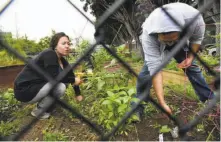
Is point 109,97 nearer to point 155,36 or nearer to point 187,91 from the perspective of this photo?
point 155,36

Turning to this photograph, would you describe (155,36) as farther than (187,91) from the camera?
No

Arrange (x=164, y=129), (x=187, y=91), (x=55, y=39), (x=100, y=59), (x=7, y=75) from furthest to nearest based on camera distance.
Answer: (x=7, y=75) → (x=100, y=59) → (x=187, y=91) → (x=55, y=39) → (x=164, y=129)

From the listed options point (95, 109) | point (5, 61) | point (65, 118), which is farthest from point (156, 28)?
point (5, 61)

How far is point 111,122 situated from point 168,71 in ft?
5.13

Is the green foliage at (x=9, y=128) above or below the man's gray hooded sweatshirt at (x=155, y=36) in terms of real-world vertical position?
below

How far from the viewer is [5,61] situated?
4.37 meters

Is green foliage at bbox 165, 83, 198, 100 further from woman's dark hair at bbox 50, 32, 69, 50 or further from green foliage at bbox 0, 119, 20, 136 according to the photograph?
green foliage at bbox 0, 119, 20, 136

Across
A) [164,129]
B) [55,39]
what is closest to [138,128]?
[164,129]

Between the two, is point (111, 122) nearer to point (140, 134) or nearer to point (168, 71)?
point (140, 134)

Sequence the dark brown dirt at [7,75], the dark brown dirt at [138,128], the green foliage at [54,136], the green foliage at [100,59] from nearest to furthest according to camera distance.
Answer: the dark brown dirt at [138,128]
the green foliage at [54,136]
the green foliage at [100,59]
the dark brown dirt at [7,75]

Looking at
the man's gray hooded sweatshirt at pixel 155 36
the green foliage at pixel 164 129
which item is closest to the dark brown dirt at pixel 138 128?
the green foliage at pixel 164 129

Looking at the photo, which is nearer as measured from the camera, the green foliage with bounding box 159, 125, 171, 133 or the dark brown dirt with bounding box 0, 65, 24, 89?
the green foliage with bounding box 159, 125, 171, 133

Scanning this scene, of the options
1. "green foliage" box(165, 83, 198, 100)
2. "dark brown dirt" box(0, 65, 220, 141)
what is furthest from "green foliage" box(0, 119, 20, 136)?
"green foliage" box(165, 83, 198, 100)

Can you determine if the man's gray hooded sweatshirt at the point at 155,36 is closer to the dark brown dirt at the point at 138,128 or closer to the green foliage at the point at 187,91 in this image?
the dark brown dirt at the point at 138,128
